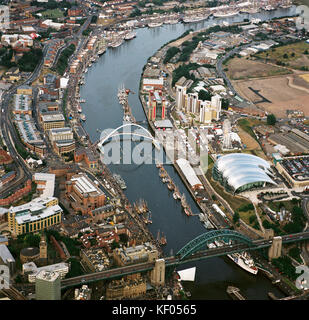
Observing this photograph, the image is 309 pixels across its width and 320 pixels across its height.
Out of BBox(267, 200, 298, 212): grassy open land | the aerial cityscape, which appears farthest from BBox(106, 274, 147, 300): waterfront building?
BBox(267, 200, 298, 212): grassy open land

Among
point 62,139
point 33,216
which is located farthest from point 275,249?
point 62,139

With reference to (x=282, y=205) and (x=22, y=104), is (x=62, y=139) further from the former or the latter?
(x=282, y=205)

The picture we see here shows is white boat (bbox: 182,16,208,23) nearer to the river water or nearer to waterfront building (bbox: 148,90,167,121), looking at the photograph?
the river water

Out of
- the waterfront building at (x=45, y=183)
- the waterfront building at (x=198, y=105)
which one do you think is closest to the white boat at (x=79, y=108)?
the waterfront building at (x=198, y=105)

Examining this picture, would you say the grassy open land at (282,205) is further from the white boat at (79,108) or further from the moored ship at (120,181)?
the white boat at (79,108)

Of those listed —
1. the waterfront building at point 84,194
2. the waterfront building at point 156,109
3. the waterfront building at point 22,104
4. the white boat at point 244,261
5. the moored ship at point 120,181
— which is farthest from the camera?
the waterfront building at point 156,109

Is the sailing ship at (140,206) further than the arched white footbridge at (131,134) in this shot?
No

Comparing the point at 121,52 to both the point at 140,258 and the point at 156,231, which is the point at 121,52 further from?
the point at 140,258
